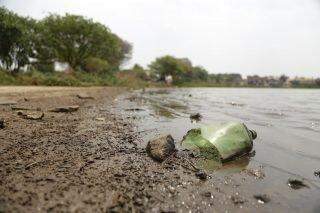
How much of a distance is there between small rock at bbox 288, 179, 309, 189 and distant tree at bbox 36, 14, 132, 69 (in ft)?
110

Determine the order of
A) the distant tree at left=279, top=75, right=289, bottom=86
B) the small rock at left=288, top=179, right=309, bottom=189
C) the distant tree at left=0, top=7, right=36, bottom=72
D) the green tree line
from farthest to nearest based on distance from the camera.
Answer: the distant tree at left=279, top=75, right=289, bottom=86 → the green tree line → the distant tree at left=0, top=7, right=36, bottom=72 → the small rock at left=288, top=179, right=309, bottom=189

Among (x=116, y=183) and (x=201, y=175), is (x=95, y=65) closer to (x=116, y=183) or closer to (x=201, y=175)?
(x=201, y=175)

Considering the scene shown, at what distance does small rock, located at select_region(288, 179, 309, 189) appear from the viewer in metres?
3.26

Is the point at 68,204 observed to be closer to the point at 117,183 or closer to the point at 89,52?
the point at 117,183

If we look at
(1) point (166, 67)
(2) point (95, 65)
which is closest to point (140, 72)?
(1) point (166, 67)

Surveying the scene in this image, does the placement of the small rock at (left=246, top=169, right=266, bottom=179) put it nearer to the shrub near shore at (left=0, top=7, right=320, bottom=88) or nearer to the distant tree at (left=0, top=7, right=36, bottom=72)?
the shrub near shore at (left=0, top=7, right=320, bottom=88)

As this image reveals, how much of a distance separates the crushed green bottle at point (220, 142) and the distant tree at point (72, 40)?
3185cm

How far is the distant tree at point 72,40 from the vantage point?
34.3 meters

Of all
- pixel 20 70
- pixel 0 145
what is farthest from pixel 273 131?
pixel 20 70

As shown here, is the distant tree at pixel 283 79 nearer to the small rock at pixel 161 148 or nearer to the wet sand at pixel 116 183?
the small rock at pixel 161 148

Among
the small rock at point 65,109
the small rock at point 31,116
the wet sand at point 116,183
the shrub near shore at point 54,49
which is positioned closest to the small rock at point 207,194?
the wet sand at point 116,183

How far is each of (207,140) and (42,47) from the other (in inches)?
1291

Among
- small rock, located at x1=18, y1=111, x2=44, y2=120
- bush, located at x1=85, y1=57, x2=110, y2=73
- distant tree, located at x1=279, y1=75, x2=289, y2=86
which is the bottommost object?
distant tree, located at x1=279, y1=75, x2=289, y2=86

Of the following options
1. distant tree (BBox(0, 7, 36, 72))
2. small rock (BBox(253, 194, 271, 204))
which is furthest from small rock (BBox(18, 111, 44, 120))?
distant tree (BBox(0, 7, 36, 72))
